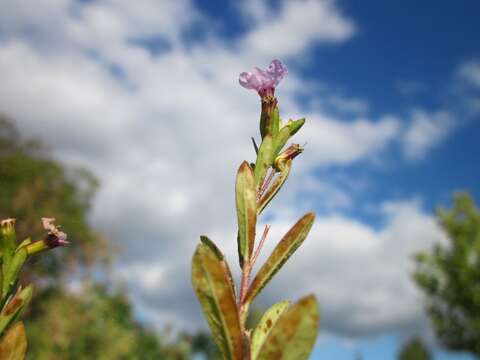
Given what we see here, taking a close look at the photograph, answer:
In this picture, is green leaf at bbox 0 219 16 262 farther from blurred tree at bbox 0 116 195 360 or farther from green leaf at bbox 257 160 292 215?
blurred tree at bbox 0 116 195 360

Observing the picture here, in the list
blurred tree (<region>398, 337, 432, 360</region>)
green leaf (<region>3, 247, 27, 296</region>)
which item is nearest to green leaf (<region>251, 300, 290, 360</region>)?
green leaf (<region>3, 247, 27, 296</region>)

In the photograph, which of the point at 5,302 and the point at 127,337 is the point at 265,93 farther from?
the point at 127,337

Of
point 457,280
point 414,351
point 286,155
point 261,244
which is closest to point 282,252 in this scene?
point 261,244

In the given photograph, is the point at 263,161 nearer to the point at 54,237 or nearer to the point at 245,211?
the point at 245,211

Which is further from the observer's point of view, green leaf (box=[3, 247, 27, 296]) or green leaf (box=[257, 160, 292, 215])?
green leaf (box=[257, 160, 292, 215])

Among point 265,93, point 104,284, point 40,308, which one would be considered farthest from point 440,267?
→ point 265,93

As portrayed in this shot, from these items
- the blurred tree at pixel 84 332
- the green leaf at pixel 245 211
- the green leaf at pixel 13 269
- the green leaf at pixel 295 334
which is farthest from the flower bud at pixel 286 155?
the blurred tree at pixel 84 332
